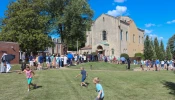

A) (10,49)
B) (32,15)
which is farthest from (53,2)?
(10,49)

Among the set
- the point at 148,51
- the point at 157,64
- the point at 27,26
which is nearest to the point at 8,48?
the point at 27,26

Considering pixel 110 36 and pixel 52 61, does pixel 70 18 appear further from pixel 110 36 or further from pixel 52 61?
pixel 110 36

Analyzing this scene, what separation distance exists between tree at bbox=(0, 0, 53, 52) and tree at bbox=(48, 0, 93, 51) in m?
2.44

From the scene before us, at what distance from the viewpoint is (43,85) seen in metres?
14.9

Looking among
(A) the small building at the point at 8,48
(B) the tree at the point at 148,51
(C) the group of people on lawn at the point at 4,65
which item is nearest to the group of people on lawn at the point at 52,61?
(C) the group of people on lawn at the point at 4,65

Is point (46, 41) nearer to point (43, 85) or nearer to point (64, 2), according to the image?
point (64, 2)

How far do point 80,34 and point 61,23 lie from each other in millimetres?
4375

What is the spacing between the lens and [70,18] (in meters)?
39.2

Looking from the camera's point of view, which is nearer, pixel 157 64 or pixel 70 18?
pixel 157 64

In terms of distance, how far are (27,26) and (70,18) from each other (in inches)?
364

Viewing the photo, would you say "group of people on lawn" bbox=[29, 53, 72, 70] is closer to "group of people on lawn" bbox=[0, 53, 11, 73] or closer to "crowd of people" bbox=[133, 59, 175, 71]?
"group of people on lawn" bbox=[0, 53, 11, 73]

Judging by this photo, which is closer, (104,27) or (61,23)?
(61,23)

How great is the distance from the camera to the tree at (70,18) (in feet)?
127

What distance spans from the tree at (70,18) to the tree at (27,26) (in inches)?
96.0
